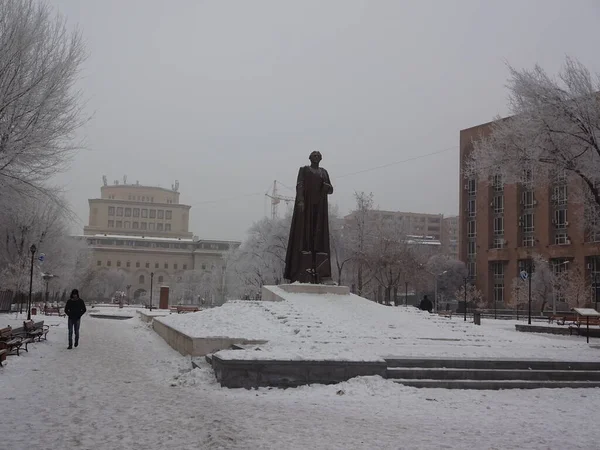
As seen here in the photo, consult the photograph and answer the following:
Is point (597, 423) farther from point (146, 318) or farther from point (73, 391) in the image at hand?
point (146, 318)

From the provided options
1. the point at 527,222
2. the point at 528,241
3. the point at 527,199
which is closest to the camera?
the point at 528,241

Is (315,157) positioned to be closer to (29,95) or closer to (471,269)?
(29,95)

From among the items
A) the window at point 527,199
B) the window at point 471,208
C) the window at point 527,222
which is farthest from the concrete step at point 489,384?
the window at point 471,208

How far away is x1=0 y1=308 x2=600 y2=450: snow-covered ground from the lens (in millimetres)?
6844

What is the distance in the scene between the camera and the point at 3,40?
1516cm

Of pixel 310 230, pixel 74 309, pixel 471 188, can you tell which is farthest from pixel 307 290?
pixel 471 188

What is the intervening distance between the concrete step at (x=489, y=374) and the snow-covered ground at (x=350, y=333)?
71 centimetres

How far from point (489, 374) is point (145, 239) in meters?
124

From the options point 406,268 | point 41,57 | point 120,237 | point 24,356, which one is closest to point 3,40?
point 41,57

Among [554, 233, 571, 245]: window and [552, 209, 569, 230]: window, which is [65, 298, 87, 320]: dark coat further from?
[552, 209, 569, 230]: window

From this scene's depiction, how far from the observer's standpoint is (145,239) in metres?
130

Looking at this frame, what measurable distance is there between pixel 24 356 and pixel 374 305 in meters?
10.2

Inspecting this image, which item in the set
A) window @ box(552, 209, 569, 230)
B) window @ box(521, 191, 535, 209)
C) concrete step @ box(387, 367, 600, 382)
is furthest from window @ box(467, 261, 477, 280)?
concrete step @ box(387, 367, 600, 382)

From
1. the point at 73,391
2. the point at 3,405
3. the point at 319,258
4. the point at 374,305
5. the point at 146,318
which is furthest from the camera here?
the point at 146,318
